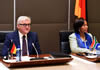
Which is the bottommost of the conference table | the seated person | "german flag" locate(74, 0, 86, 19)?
the conference table

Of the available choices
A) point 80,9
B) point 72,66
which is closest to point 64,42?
point 72,66

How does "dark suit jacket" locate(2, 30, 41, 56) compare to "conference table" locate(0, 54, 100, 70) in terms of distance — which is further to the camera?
"dark suit jacket" locate(2, 30, 41, 56)

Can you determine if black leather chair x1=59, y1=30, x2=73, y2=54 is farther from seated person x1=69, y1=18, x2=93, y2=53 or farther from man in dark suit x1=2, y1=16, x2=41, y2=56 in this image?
man in dark suit x1=2, y1=16, x2=41, y2=56

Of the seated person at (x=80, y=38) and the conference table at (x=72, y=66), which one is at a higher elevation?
the seated person at (x=80, y=38)

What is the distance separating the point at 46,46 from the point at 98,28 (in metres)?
1.29

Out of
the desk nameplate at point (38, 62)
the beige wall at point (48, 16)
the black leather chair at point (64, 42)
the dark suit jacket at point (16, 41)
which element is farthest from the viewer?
the beige wall at point (48, 16)

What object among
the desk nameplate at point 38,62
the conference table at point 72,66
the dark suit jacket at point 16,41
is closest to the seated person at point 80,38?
the dark suit jacket at point 16,41

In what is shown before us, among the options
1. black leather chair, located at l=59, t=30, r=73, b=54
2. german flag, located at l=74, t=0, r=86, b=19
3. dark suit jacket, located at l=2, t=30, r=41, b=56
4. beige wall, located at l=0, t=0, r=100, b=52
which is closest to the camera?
dark suit jacket, located at l=2, t=30, r=41, b=56

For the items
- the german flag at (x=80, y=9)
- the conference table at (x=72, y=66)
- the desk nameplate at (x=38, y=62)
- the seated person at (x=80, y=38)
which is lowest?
the conference table at (x=72, y=66)

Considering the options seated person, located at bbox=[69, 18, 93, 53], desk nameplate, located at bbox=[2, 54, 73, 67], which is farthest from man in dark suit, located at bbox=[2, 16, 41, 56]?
desk nameplate, located at bbox=[2, 54, 73, 67]

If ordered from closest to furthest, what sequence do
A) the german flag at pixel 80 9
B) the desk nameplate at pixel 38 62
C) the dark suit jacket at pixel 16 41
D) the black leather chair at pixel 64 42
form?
1. the desk nameplate at pixel 38 62
2. the dark suit jacket at pixel 16 41
3. the black leather chair at pixel 64 42
4. the german flag at pixel 80 9

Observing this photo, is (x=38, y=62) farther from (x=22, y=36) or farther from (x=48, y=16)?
(x=48, y=16)

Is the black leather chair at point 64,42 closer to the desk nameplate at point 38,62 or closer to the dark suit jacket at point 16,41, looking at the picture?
the dark suit jacket at point 16,41

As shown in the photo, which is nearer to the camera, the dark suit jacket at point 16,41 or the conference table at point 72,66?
the conference table at point 72,66
